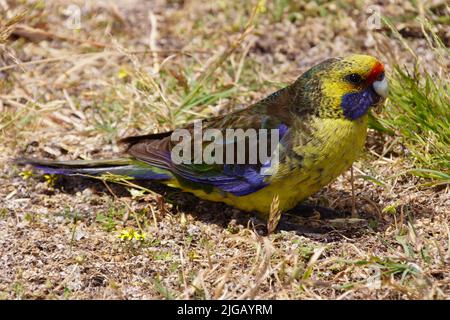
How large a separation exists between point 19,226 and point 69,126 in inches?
45.4

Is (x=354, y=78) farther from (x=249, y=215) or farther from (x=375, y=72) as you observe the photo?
(x=249, y=215)

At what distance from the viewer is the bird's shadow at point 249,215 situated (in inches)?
165

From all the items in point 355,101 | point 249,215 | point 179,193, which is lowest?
point 249,215

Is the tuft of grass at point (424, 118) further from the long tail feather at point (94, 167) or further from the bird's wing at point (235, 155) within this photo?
the long tail feather at point (94, 167)

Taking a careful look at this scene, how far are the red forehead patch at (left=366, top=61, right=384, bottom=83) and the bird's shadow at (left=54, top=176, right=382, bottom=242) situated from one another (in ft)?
2.57

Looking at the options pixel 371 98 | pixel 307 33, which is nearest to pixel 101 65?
pixel 307 33

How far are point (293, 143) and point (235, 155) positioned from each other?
0.35 metres

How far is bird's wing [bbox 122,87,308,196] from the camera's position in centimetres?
414

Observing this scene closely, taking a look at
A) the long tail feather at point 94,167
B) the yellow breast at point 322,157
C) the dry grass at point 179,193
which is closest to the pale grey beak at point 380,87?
the yellow breast at point 322,157

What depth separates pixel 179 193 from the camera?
15.3ft

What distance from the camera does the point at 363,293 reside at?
3488 mm

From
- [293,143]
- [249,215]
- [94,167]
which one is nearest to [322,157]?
[293,143]
